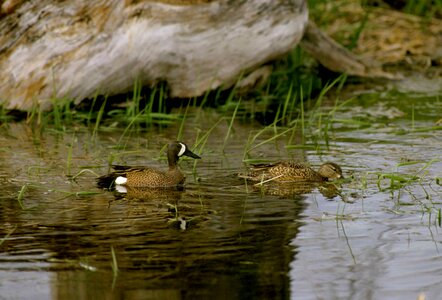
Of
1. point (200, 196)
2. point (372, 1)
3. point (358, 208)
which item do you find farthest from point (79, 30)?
point (372, 1)

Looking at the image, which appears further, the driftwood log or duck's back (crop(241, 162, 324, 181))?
the driftwood log

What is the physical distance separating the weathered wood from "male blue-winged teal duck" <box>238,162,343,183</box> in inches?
127

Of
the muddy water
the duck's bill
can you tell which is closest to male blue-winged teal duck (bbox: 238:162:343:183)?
the muddy water

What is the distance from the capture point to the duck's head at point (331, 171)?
31.5 feet

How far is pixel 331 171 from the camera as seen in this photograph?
379 inches

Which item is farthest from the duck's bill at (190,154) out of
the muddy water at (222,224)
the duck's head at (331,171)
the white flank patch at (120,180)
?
the duck's head at (331,171)

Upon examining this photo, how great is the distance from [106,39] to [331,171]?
3.92 metres

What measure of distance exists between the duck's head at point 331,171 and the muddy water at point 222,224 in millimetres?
144

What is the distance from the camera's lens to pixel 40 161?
1063cm

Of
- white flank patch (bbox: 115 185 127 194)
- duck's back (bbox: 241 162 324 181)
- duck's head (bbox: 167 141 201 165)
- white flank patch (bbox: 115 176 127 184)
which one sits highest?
duck's head (bbox: 167 141 201 165)

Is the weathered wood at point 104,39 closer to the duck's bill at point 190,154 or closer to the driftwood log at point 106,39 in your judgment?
the driftwood log at point 106,39

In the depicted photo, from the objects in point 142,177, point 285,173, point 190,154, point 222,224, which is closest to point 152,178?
point 142,177

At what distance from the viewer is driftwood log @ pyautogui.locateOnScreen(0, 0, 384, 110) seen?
1247 cm

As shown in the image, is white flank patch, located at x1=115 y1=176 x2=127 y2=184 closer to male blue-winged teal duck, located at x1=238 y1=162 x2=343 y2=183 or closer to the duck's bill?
the duck's bill
